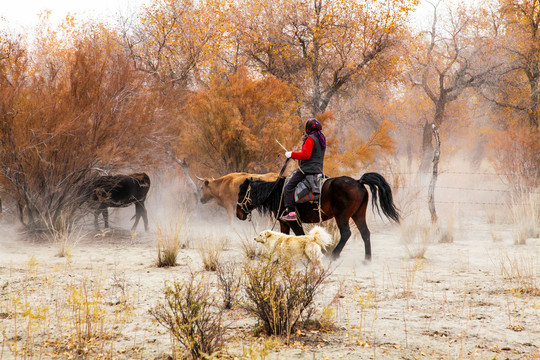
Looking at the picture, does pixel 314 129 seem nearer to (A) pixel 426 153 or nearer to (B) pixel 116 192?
(B) pixel 116 192

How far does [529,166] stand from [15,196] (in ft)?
48.6

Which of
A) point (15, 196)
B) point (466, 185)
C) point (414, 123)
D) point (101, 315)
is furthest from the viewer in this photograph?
point (414, 123)

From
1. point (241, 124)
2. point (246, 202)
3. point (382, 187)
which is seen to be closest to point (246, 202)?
point (246, 202)

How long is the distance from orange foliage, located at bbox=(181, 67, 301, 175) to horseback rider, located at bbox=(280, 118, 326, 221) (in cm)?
616


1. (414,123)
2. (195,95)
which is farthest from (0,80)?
(414,123)

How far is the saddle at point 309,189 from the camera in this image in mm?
7891

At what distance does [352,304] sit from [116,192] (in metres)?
7.60

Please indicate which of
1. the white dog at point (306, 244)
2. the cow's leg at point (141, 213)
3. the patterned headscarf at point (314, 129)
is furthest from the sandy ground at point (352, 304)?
the cow's leg at point (141, 213)

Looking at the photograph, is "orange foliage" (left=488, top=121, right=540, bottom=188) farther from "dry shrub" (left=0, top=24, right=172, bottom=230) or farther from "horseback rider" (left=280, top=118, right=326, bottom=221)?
"dry shrub" (left=0, top=24, right=172, bottom=230)

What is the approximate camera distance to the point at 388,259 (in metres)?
8.23

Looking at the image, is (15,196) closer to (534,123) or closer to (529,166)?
(529,166)

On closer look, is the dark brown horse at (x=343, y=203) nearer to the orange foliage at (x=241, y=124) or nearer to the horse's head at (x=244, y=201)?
the horse's head at (x=244, y=201)

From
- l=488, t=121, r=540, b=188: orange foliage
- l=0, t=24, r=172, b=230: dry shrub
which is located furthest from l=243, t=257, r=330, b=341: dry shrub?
l=488, t=121, r=540, b=188: orange foliage

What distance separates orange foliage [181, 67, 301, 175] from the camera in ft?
46.9
